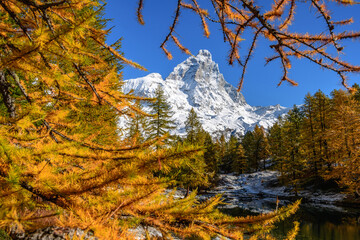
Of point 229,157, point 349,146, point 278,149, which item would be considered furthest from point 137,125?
point 229,157

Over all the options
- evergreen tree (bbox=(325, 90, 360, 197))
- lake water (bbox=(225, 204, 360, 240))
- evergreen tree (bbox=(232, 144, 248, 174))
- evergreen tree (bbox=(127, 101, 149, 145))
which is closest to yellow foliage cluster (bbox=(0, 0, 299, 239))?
evergreen tree (bbox=(127, 101, 149, 145))

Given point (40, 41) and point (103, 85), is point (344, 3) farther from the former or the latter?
point (103, 85)

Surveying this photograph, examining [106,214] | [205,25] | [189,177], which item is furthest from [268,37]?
[189,177]

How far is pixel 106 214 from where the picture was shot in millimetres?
1132

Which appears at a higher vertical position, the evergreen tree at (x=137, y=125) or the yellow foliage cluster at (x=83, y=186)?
the evergreen tree at (x=137, y=125)

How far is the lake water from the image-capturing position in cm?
1031

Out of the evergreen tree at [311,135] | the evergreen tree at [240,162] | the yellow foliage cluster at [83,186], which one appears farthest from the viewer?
the evergreen tree at [240,162]

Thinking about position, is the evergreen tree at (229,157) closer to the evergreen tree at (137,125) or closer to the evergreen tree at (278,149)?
the evergreen tree at (278,149)

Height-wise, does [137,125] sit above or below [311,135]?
below

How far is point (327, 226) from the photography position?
476 inches

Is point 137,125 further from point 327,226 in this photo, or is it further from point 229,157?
point 229,157

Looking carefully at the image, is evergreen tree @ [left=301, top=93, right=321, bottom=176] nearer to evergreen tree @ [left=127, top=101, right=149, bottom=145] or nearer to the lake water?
the lake water

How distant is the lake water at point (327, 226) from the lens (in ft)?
33.8

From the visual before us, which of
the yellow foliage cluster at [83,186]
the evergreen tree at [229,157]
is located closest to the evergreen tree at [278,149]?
the evergreen tree at [229,157]
